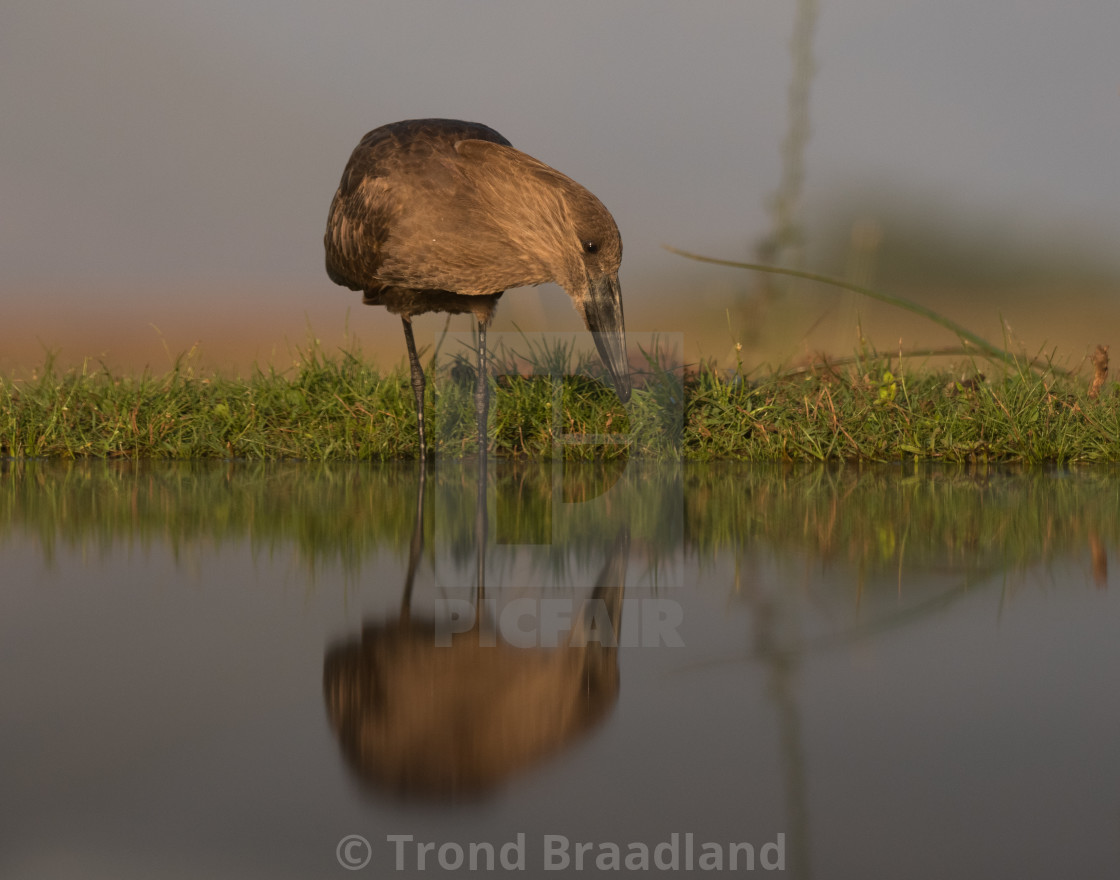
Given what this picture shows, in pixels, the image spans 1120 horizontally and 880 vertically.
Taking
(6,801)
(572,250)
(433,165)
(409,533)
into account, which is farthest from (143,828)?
(433,165)

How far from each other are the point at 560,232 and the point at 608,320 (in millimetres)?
427

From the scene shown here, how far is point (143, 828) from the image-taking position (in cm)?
109

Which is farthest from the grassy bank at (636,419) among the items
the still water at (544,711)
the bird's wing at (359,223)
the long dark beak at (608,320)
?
the still water at (544,711)

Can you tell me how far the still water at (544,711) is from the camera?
3.45 ft

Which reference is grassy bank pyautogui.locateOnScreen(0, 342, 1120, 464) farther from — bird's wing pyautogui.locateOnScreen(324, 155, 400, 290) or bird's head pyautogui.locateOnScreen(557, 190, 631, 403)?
bird's head pyautogui.locateOnScreen(557, 190, 631, 403)

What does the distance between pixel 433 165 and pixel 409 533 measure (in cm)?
240

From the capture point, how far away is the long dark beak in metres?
4.39

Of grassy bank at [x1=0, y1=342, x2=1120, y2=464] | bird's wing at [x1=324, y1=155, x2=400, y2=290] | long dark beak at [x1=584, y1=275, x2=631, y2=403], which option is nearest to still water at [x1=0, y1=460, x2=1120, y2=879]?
long dark beak at [x1=584, y1=275, x2=631, y2=403]

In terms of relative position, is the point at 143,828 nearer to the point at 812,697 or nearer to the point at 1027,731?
the point at 812,697

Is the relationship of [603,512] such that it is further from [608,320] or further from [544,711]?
[544,711]

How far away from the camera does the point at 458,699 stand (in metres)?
1.53

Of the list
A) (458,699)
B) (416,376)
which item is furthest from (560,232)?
(458,699)

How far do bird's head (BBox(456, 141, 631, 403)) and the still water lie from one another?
4.95ft

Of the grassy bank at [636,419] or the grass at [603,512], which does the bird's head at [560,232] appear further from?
the grassy bank at [636,419]
